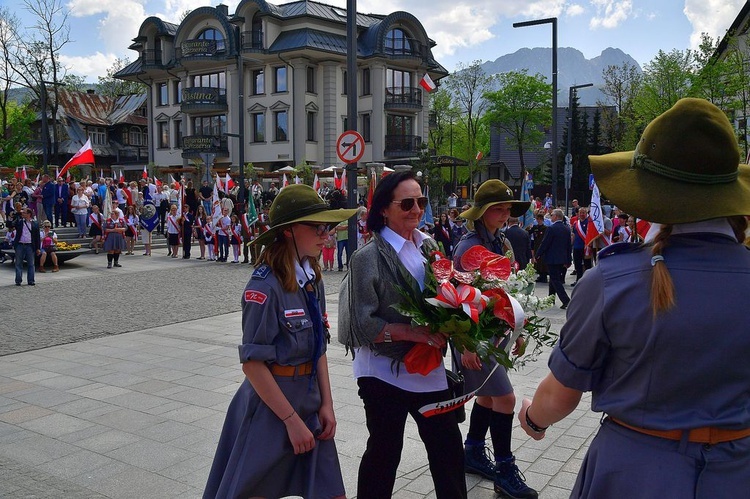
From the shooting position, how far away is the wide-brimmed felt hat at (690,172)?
1896 millimetres

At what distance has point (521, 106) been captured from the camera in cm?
6019

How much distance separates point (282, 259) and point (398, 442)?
1130mm

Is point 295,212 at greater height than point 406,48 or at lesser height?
lesser

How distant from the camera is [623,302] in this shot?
1.92m

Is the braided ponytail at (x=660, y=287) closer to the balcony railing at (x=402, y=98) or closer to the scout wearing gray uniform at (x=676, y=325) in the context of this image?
the scout wearing gray uniform at (x=676, y=325)

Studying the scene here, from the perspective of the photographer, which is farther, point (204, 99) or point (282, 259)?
point (204, 99)

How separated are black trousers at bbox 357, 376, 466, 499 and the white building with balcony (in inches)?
1566

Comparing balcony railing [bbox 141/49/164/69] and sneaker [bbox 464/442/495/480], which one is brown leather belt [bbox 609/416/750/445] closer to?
sneaker [bbox 464/442/495/480]

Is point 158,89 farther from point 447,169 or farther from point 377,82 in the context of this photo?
point 447,169

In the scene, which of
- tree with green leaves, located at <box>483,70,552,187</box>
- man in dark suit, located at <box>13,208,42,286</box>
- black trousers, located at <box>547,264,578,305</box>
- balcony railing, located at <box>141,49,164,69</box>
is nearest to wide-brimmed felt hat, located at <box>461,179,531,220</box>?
black trousers, located at <box>547,264,578,305</box>

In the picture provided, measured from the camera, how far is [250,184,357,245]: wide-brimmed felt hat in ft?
10.5

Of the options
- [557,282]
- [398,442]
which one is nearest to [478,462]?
[398,442]

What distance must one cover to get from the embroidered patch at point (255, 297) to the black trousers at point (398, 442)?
0.79 meters

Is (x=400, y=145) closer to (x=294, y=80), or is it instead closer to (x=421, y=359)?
(x=294, y=80)
